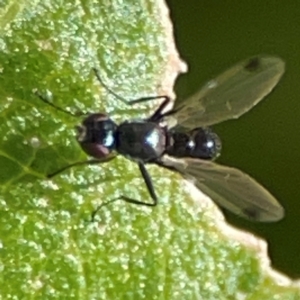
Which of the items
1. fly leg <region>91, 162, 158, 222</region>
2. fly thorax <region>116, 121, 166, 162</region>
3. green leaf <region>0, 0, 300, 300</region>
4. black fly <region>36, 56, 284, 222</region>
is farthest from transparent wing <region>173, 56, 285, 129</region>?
fly leg <region>91, 162, 158, 222</region>

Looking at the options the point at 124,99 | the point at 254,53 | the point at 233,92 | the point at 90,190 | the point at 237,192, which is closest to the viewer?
the point at 90,190

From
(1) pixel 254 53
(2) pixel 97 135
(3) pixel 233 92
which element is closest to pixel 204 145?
(3) pixel 233 92

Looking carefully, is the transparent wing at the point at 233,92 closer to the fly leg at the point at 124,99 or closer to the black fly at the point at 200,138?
the black fly at the point at 200,138

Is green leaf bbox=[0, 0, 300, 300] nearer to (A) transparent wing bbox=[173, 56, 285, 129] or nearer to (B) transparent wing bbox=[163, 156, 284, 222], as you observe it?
(B) transparent wing bbox=[163, 156, 284, 222]

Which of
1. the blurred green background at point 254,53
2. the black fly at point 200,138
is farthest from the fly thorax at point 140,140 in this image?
the blurred green background at point 254,53

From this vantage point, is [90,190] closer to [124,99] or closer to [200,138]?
[124,99]

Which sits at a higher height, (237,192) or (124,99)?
(124,99)
